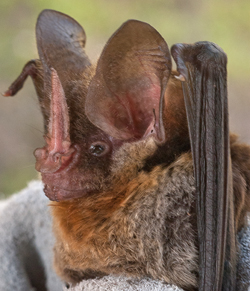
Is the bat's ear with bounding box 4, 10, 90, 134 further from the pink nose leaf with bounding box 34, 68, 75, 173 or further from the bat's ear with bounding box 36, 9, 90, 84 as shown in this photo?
the pink nose leaf with bounding box 34, 68, 75, 173

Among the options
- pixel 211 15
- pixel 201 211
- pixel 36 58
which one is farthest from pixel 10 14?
pixel 201 211

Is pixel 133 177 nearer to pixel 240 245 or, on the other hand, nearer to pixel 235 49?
pixel 240 245

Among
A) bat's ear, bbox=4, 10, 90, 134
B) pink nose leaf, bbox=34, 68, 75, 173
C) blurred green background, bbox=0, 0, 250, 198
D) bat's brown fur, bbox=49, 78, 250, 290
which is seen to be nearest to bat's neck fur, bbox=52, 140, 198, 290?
bat's brown fur, bbox=49, 78, 250, 290

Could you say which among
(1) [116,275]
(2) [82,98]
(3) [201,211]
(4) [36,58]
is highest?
(4) [36,58]

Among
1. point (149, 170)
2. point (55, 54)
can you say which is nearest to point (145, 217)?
point (149, 170)

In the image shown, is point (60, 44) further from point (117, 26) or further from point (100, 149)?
point (117, 26)

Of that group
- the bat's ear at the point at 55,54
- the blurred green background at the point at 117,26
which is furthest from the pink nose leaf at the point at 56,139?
→ the blurred green background at the point at 117,26
